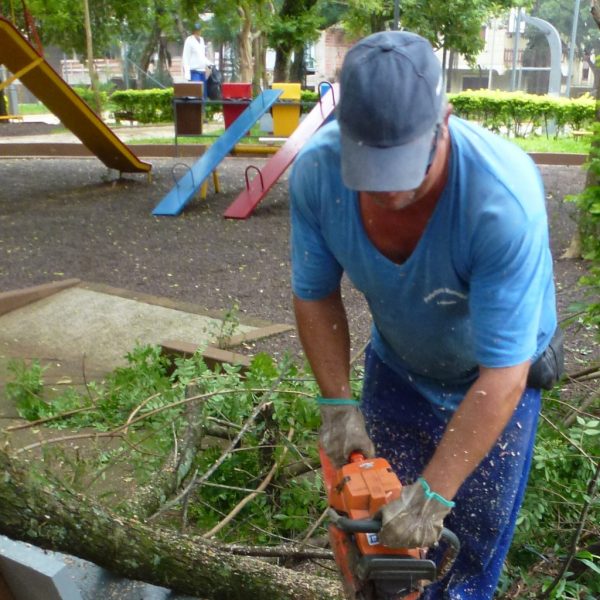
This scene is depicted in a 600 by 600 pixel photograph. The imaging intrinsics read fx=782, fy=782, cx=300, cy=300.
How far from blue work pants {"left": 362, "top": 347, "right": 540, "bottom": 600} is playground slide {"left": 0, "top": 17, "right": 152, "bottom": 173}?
8498mm

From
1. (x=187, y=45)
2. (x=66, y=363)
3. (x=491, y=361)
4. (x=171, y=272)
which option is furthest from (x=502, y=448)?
(x=187, y=45)

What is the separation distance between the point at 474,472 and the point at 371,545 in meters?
0.44

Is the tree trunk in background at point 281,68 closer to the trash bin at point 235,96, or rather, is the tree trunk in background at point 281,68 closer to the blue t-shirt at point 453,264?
the trash bin at point 235,96

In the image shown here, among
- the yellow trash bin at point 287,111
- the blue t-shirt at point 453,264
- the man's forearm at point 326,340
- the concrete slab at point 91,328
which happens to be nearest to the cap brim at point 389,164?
the blue t-shirt at point 453,264

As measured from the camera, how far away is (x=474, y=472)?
2.10 meters

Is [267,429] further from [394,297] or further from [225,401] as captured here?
[394,297]

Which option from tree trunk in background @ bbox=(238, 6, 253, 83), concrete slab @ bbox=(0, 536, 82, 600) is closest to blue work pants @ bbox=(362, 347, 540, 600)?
concrete slab @ bbox=(0, 536, 82, 600)

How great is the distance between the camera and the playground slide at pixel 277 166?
902 cm

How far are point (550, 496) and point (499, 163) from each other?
66.7 inches

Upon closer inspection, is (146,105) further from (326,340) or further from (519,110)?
(326,340)

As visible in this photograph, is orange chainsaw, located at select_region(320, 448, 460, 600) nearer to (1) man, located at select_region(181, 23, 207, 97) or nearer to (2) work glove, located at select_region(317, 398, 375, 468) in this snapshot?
(2) work glove, located at select_region(317, 398, 375, 468)

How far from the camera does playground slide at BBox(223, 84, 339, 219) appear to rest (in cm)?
902

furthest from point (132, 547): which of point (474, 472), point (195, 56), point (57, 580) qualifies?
point (195, 56)

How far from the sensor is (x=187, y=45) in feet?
57.7
